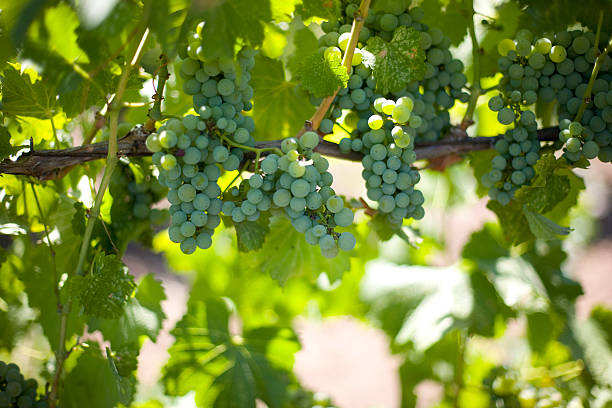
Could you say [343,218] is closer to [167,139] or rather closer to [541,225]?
[167,139]

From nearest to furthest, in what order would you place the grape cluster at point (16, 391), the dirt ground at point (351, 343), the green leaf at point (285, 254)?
1. the grape cluster at point (16, 391)
2. the green leaf at point (285, 254)
3. the dirt ground at point (351, 343)

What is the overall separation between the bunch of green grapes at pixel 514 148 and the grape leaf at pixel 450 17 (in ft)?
0.64

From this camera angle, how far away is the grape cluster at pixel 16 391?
81 cm

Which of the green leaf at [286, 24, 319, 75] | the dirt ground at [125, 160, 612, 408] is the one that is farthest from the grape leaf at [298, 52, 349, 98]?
the dirt ground at [125, 160, 612, 408]

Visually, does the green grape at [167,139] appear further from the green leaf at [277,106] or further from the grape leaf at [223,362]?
the grape leaf at [223,362]

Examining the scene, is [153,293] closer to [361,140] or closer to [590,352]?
[361,140]

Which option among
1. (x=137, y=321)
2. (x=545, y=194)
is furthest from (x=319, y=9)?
(x=137, y=321)

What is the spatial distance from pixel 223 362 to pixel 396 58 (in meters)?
0.66

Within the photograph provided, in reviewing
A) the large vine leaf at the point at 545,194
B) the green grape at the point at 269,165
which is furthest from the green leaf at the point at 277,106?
the large vine leaf at the point at 545,194

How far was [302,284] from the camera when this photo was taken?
1.40 metres

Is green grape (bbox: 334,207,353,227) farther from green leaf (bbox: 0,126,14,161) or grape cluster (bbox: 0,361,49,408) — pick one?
grape cluster (bbox: 0,361,49,408)

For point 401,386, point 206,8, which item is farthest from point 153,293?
point 401,386

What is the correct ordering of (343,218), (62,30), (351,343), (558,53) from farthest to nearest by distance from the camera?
(351,343) → (558,53) → (343,218) → (62,30)

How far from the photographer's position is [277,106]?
2.94ft
